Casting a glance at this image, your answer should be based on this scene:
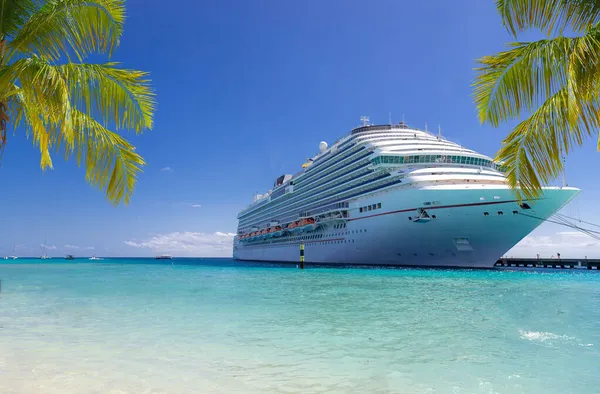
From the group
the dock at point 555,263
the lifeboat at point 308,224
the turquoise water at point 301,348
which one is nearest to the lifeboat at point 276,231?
the lifeboat at point 308,224

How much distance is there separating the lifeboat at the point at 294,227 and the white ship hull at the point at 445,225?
1409 centimetres

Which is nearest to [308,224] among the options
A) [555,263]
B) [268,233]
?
[268,233]

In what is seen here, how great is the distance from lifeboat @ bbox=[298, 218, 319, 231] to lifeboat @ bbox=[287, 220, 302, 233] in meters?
0.83

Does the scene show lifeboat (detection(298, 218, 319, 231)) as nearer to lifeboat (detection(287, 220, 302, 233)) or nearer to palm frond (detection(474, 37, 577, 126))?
lifeboat (detection(287, 220, 302, 233))

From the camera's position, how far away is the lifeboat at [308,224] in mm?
50344

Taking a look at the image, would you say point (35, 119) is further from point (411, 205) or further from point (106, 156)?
point (411, 205)

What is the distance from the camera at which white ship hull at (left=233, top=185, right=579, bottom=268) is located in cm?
2903

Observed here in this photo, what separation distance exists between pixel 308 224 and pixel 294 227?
5.46 m

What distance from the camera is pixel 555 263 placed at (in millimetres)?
56156

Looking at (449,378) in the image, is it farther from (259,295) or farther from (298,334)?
(259,295)

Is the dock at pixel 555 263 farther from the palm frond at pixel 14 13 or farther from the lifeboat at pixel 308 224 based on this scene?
the palm frond at pixel 14 13

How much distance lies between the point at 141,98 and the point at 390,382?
20.3ft

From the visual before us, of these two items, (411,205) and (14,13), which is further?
(411,205)

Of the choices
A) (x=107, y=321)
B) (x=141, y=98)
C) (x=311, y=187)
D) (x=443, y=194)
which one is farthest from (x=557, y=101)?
(x=311, y=187)
